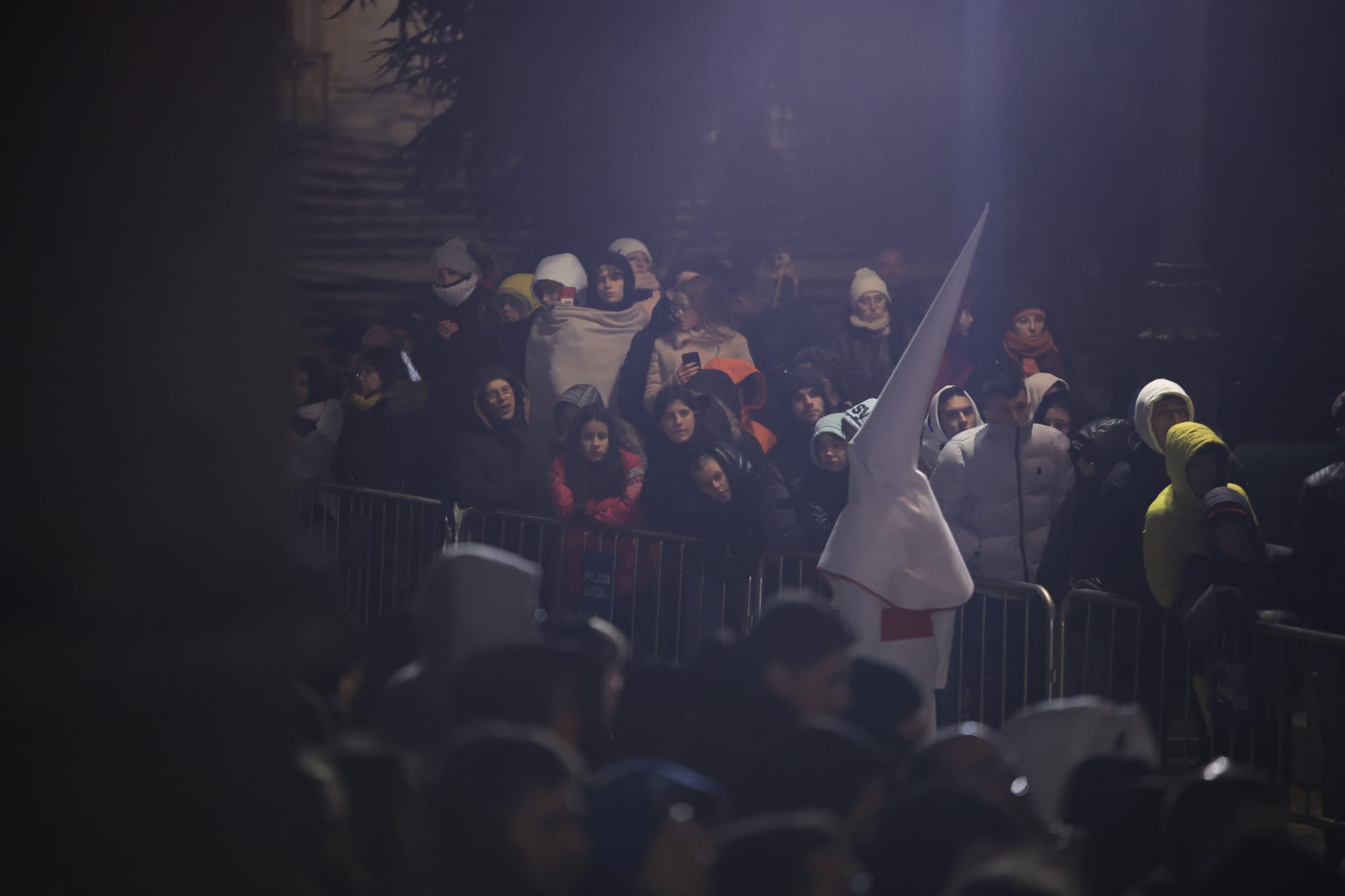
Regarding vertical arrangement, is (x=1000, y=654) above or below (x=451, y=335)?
below

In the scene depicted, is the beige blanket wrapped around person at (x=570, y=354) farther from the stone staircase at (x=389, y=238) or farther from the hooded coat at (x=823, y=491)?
the stone staircase at (x=389, y=238)

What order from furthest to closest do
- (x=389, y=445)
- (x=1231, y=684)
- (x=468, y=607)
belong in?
(x=389, y=445) → (x=1231, y=684) → (x=468, y=607)

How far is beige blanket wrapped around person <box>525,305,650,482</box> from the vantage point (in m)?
10.2

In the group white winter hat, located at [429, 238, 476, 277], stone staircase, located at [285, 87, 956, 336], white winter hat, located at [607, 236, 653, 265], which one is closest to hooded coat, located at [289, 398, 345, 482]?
white winter hat, located at [429, 238, 476, 277]

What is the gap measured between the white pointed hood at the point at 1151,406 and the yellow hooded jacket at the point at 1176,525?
380 mm

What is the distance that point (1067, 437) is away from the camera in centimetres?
815

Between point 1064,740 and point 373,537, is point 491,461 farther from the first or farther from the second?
point 1064,740

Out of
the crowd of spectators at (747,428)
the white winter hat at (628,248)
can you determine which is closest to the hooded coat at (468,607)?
the crowd of spectators at (747,428)

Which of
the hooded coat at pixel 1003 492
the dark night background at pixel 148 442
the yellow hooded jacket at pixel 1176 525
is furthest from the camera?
the hooded coat at pixel 1003 492

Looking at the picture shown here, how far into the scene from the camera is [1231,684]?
6559mm

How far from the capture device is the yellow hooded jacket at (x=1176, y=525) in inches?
274

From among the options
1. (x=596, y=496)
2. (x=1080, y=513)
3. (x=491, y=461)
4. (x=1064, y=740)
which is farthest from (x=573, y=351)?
(x=1064, y=740)

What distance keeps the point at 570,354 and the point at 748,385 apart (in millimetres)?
1213

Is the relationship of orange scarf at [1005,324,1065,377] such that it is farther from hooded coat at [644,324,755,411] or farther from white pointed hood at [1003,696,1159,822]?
white pointed hood at [1003,696,1159,822]
